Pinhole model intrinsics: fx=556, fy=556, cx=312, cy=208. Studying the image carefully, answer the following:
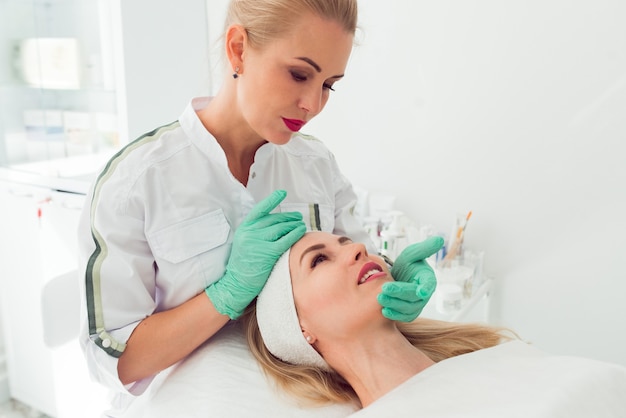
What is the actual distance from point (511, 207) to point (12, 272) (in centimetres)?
187

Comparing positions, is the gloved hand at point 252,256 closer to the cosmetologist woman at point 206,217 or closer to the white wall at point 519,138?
the cosmetologist woman at point 206,217

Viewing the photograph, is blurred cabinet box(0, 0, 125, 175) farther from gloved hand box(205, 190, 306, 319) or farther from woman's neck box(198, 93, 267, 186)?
gloved hand box(205, 190, 306, 319)

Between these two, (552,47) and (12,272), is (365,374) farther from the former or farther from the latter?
(12,272)

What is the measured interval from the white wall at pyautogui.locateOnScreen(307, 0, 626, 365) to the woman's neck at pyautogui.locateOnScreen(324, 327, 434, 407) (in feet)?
2.93

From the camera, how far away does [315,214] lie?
1.29 meters

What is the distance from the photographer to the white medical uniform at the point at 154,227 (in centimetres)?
101

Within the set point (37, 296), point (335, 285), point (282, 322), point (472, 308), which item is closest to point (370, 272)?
point (335, 285)

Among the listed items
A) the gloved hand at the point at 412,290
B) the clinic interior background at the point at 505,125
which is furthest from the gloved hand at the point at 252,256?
the clinic interior background at the point at 505,125

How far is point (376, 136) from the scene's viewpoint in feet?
6.53

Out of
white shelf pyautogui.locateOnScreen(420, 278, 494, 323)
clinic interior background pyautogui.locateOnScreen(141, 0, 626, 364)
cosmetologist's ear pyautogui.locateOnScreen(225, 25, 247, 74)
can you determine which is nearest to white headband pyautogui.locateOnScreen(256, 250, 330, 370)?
cosmetologist's ear pyautogui.locateOnScreen(225, 25, 247, 74)

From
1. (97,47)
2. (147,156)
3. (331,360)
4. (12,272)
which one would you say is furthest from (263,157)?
(12,272)

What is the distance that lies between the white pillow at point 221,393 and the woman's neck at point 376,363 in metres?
0.06

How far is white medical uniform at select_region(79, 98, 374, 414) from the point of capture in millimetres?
1015

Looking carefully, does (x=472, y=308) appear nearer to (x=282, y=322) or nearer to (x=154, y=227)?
(x=282, y=322)
